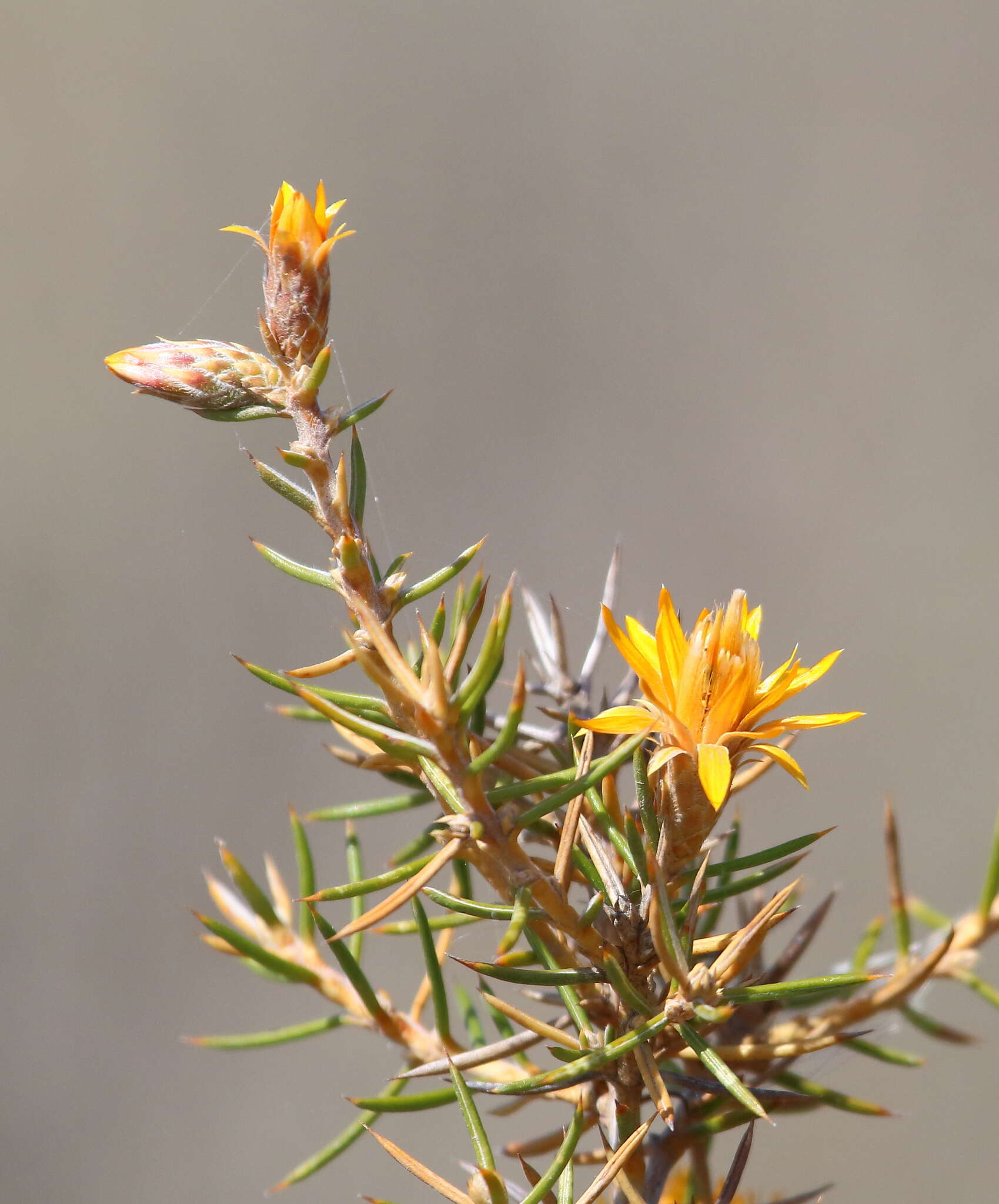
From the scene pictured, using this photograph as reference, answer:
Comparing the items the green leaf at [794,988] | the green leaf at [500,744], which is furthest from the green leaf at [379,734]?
the green leaf at [794,988]

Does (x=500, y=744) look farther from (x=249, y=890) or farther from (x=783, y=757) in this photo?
(x=249, y=890)

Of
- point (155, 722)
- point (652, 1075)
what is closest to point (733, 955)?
point (652, 1075)

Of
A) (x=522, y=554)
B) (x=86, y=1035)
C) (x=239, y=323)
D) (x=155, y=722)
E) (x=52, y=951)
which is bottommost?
(x=86, y=1035)

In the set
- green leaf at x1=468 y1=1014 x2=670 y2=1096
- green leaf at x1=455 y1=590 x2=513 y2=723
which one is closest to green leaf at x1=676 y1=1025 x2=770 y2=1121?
green leaf at x1=468 y1=1014 x2=670 y2=1096

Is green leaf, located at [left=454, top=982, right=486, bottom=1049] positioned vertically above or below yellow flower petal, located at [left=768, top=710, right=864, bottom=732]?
below

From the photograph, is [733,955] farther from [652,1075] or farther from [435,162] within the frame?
[435,162]

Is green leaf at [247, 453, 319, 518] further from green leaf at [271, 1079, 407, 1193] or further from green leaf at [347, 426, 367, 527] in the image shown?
green leaf at [271, 1079, 407, 1193]

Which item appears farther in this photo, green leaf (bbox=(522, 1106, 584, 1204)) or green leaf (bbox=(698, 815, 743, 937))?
green leaf (bbox=(698, 815, 743, 937))
